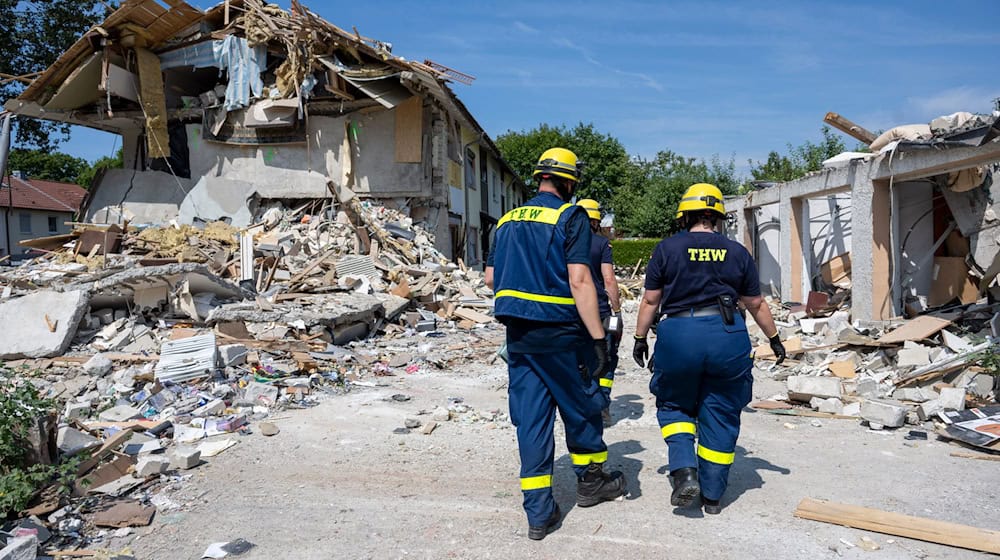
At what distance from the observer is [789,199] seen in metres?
12.6

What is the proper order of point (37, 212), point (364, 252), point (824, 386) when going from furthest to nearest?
point (37, 212), point (364, 252), point (824, 386)

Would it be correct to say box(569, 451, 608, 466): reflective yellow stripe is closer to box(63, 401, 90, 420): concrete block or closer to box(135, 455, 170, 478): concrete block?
box(135, 455, 170, 478): concrete block

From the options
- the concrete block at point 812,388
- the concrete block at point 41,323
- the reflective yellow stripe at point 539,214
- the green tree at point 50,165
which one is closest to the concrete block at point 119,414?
the concrete block at point 41,323

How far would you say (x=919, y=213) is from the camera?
9.56 metres

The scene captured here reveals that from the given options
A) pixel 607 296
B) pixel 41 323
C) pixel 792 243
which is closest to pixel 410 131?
pixel 792 243

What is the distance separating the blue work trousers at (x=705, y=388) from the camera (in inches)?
140

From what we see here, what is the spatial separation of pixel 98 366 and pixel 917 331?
9.51 meters

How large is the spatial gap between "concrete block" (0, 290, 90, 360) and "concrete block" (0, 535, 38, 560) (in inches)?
227

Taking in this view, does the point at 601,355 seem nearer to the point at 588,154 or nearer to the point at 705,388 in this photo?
the point at 705,388

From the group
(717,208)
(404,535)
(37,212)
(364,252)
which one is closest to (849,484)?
(717,208)

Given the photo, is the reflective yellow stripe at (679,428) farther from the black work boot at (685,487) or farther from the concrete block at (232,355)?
the concrete block at (232,355)

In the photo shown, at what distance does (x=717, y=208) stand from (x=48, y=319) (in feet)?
26.8

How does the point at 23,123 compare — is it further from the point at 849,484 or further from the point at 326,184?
the point at 849,484

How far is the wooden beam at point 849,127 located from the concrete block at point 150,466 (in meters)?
11.4
